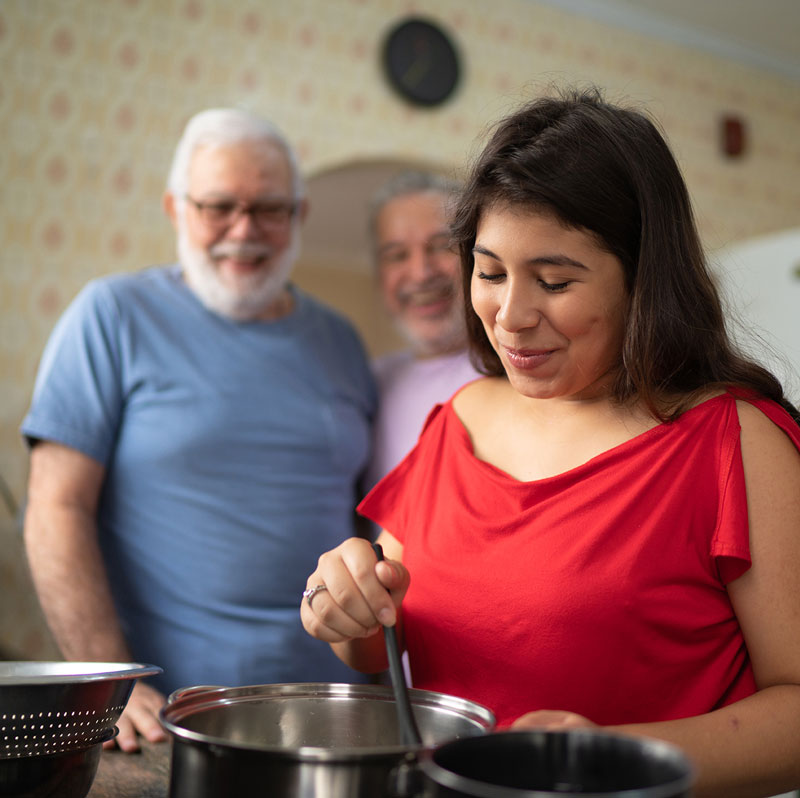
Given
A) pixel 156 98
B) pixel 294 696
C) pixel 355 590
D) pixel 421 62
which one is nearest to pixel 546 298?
pixel 355 590

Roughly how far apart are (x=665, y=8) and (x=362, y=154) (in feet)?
5.76

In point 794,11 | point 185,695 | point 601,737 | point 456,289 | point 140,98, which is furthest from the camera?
point 794,11

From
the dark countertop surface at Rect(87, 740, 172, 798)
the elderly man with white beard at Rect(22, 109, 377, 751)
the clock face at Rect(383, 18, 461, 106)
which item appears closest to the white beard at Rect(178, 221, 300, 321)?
the elderly man with white beard at Rect(22, 109, 377, 751)

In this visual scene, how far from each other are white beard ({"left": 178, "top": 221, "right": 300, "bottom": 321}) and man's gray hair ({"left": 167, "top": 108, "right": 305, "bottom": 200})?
0.35 ft

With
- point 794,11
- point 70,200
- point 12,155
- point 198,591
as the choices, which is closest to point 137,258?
point 70,200

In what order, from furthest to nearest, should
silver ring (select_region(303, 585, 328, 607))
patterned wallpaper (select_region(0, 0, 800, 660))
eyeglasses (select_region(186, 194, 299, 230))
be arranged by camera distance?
patterned wallpaper (select_region(0, 0, 800, 660))
eyeglasses (select_region(186, 194, 299, 230))
silver ring (select_region(303, 585, 328, 607))

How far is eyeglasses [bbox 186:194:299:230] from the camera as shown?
1.85 meters

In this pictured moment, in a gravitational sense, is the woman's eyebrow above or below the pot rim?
above

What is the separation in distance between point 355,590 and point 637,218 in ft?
1.56

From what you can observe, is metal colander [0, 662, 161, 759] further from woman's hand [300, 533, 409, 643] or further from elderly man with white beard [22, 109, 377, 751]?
elderly man with white beard [22, 109, 377, 751]

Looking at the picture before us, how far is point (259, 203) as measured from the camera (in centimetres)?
186

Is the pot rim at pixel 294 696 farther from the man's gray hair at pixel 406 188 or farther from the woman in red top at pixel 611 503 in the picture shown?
the man's gray hair at pixel 406 188

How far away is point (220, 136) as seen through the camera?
1.88 metres

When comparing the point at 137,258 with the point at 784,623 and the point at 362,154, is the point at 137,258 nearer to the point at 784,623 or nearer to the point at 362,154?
the point at 362,154
